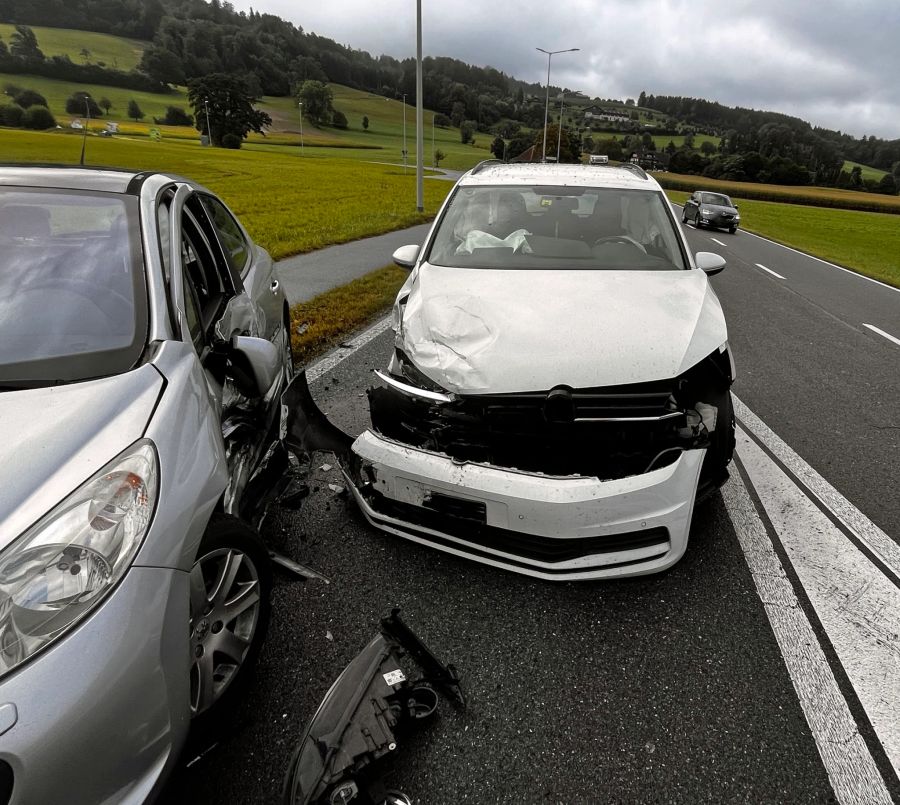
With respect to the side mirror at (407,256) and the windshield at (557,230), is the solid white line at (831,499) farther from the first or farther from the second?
the side mirror at (407,256)

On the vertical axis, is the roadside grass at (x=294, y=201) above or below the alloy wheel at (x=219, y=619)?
above

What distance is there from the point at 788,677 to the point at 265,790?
183 cm

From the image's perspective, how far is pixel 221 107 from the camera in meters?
77.5

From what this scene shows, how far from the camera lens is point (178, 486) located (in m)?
1.67

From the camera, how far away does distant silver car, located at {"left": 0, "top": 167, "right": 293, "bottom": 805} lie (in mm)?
1276

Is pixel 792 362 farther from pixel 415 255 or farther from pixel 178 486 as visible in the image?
pixel 178 486

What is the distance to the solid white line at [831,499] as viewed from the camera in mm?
2924

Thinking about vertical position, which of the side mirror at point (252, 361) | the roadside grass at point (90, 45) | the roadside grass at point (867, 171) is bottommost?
the side mirror at point (252, 361)

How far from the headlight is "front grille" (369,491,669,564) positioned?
1218mm

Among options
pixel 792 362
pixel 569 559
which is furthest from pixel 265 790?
pixel 792 362

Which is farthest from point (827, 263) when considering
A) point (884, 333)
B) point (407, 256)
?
point (407, 256)

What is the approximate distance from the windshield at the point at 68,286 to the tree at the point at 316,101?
11005 cm

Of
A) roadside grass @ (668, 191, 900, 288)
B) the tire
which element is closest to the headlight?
the tire

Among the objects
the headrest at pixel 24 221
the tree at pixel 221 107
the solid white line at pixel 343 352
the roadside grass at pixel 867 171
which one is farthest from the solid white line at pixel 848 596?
the roadside grass at pixel 867 171
